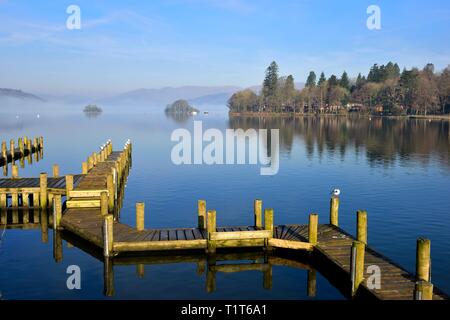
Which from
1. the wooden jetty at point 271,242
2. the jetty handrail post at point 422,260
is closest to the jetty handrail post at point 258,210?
the wooden jetty at point 271,242

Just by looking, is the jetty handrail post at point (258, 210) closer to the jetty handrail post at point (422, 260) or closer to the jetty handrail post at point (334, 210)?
the jetty handrail post at point (334, 210)

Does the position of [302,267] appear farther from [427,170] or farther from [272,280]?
[427,170]

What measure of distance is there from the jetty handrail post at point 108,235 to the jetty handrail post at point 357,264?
11455 mm

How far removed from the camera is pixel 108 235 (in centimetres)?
2272

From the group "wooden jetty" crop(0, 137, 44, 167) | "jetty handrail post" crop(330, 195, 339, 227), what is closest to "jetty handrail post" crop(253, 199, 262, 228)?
"jetty handrail post" crop(330, 195, 339, 227)

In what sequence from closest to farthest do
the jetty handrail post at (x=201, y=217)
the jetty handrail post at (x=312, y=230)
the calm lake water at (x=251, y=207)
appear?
1. the calm lake water at (x=251, y=207)
2. the jetty handrail post at (x=312, y=230)
3. the jetty handrail post at (x=201, y=217)

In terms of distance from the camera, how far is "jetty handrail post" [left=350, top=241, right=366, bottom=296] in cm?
1775

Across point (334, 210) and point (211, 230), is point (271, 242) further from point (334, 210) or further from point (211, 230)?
point (334, 210)

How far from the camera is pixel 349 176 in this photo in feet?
165

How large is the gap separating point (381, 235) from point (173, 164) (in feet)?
119

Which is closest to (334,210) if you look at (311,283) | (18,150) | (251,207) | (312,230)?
(312,230)

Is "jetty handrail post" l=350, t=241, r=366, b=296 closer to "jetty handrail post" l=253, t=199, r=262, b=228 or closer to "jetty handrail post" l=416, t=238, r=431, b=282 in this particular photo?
"jetty handrail post" l=416, t=238, r=431, b=282

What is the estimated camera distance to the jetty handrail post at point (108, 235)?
73.3 feet

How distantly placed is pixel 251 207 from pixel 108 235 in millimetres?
15054
